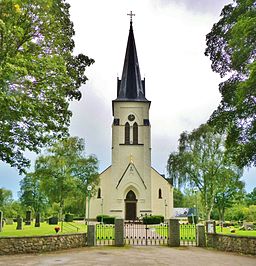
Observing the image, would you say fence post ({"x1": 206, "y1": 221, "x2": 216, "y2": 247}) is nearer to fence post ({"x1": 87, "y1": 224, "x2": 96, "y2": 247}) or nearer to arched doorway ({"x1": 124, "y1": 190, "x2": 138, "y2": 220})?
fence post ({"x1": 87, "y1": 224, "x2": 96, "y2": 247})

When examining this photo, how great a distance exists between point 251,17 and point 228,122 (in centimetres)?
453

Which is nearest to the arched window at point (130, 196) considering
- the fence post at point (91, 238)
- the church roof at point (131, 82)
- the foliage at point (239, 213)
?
the church roof at point (131, 82)

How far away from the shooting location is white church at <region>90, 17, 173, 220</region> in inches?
1527

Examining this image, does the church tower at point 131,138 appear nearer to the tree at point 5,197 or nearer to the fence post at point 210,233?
the fence post at point 210,233

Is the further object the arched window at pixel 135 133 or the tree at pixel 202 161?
the arched window at pixel 135 133

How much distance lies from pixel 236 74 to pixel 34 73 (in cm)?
878

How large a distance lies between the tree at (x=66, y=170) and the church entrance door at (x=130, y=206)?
445cm

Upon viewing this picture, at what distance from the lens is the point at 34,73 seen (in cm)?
1319

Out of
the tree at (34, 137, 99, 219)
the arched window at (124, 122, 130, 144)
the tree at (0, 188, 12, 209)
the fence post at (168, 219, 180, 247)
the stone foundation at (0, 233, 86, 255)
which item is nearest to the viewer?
the stone foundation at (0, 233, 86, 255)

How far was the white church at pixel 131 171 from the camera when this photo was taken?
38781mm

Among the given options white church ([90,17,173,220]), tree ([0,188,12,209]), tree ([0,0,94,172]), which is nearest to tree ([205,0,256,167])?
tree ([0,0,94,172])

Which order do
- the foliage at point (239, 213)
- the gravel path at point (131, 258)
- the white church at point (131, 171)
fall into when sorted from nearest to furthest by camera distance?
the gravel path at point (131, 258) → the white church at point (131, 171) → the foliage at point (239, 213)

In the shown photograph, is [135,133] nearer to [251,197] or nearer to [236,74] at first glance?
[236,74]

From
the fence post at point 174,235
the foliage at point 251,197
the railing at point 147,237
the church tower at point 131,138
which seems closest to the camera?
the fence post at point 174,235
